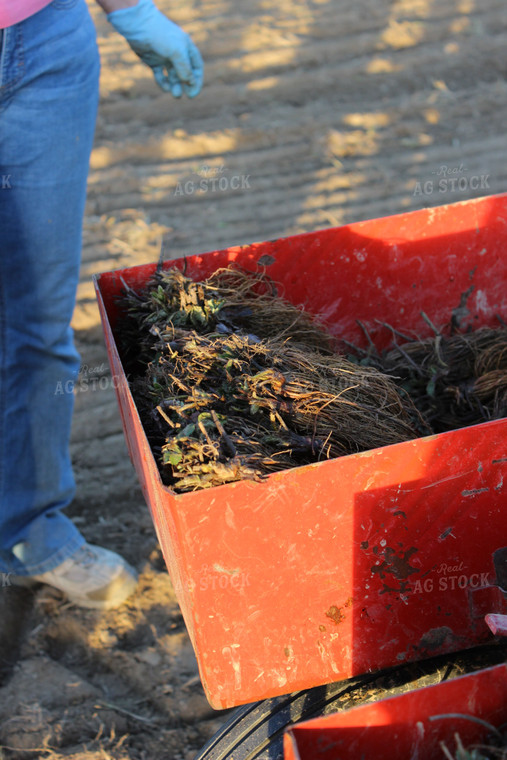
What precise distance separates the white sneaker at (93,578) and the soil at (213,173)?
0.21 ft

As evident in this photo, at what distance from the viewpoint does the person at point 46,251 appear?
6.20 ft

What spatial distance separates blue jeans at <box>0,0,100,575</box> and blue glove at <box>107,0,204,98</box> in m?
0.17

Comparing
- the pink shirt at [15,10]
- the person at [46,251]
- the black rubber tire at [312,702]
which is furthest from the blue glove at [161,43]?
the black rubber tire at [312,702]

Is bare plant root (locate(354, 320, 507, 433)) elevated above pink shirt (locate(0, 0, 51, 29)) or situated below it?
below

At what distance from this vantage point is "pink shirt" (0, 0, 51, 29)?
177 centimetres

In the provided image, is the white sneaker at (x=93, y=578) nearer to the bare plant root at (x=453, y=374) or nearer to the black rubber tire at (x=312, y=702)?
the black rubber tire at (x=312, y=702)

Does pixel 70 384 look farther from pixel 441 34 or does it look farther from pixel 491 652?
pixel 441 34

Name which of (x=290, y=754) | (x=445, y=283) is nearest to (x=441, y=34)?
(x=445, y=283)

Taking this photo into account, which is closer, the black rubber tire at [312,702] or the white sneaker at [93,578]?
the black rubber tire at [312,702]

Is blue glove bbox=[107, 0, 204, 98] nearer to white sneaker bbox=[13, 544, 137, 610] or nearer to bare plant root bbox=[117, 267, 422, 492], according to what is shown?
bare plant root bbox=[117, 267, 422, 492]

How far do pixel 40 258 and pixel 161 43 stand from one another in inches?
32.4

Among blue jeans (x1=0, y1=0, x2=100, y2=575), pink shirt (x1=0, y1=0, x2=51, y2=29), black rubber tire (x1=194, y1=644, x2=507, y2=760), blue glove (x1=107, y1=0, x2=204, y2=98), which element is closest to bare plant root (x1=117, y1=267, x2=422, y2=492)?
blue jeans (x1=0, y1=0, x2=100, y2=575)

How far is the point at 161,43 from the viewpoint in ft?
7.34

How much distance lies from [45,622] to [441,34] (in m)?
4.63
